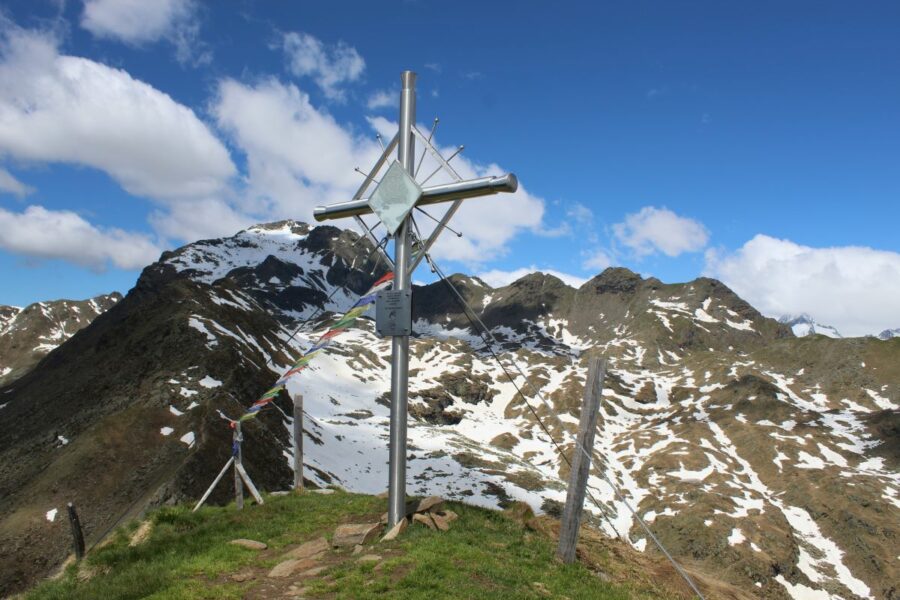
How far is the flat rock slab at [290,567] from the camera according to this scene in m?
11.1

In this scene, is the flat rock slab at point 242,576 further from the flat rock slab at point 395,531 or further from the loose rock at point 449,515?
the loose rock at point 449,515

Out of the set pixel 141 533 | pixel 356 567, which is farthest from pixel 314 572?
pixel 141 533

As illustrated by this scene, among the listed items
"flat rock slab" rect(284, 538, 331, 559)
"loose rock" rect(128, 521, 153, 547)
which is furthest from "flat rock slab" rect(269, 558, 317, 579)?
"loose rock" rect(128, 521, 153, 547)

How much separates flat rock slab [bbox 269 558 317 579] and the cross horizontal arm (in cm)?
823

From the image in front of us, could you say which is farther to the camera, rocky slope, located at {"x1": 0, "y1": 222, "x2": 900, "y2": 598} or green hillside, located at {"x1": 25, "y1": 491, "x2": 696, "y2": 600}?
rocky slope, located at {"x1": 0, "y1": 222, "x2": 900, "y2": 598}

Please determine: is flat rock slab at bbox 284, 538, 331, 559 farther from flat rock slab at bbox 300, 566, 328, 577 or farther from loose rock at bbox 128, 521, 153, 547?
loose rock at bbox 128, 521, 153, 547

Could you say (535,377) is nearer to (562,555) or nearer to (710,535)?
(710,535)

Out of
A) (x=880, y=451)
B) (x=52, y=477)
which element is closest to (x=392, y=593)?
(x=52, y=477)

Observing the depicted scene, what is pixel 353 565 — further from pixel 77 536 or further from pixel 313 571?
pixel 77 536

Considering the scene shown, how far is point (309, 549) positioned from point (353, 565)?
224 cm

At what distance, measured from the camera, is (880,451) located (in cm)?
11312

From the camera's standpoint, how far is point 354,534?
43.2ft

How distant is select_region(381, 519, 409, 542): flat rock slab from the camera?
39.7 feet

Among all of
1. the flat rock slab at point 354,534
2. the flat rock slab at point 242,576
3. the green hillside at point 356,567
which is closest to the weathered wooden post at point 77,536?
the green hillside at point 356,567
